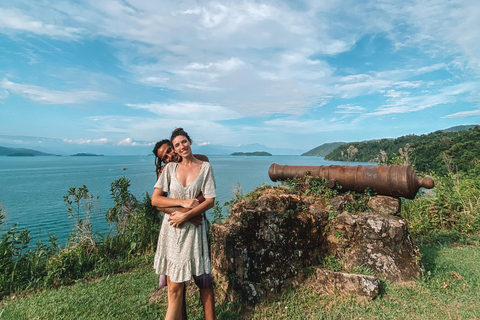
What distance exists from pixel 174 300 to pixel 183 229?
2.48 feet

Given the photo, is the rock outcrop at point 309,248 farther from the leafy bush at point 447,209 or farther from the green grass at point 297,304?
the leafy bush at point 447,209

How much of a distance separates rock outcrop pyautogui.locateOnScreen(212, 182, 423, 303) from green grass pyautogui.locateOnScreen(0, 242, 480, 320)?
180mm

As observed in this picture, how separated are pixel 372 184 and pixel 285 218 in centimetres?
193

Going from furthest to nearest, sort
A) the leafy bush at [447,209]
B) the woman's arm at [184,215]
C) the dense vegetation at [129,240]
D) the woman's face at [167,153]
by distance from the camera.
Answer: the leafy bush at [447,209], the dense vegetation at [129,240], the woman's face at [167,153], the woman's arm at [184,215]

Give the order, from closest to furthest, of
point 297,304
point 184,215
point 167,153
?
point 184,215, point 167,153, point 297,304

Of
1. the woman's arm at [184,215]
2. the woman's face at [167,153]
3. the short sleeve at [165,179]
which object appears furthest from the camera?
the woman's face at [167,153]

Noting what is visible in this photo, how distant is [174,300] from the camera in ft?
9.20

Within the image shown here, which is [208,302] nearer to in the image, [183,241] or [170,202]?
[183,241]

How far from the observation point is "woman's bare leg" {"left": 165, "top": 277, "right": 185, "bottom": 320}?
2.78 metres

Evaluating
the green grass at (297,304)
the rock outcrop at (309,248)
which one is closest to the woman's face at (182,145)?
the rock outcrop at (309,248)

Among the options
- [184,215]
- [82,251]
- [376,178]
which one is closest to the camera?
[184,215]

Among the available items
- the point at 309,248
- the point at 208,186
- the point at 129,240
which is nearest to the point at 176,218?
the point at 208,186

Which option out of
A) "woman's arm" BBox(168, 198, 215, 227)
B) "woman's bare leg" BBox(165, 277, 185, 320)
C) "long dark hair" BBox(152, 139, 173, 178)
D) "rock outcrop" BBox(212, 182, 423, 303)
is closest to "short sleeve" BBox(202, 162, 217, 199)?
"woman's arm" BBox(168, 198, 215, 227)

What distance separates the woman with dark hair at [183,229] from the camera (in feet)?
8.95
